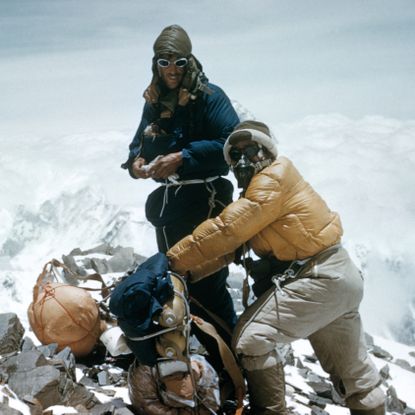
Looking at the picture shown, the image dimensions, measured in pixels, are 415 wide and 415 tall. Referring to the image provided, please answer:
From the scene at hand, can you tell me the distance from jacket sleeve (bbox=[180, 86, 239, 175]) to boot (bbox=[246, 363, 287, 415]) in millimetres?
2131

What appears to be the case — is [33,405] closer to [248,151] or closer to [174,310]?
[174,310]

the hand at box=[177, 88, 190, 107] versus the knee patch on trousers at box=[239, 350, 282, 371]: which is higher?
the hand at box=[177, 88, 190, 107]

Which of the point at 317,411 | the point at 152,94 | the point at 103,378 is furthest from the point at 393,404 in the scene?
the point at 152,94

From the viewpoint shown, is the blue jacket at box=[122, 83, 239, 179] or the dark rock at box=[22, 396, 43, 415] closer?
the dark rock at box=[22, 396, 43, 415]

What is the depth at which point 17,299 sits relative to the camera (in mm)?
13211

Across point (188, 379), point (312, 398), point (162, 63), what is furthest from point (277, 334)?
point (162, 63)

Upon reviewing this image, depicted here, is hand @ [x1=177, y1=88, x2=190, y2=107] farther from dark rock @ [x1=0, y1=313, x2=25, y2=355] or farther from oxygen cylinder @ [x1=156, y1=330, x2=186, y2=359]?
dark rock @ [x1=0, y1=313, x2=25, y2=355]

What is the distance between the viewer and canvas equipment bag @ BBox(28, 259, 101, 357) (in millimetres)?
5957

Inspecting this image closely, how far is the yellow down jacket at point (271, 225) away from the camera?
453cm

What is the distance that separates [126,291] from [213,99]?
2326mm

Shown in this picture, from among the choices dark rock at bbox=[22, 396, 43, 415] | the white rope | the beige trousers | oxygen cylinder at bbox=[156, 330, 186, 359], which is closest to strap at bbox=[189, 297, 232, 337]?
the beige trousers

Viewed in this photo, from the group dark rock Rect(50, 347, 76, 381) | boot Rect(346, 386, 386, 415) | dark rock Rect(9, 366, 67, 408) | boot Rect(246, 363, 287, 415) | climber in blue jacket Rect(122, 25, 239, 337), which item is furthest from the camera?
climber in blue jacket Rect(122, 25, 239, 337)

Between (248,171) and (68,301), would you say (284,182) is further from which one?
(68,301)

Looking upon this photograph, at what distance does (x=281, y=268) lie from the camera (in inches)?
194
